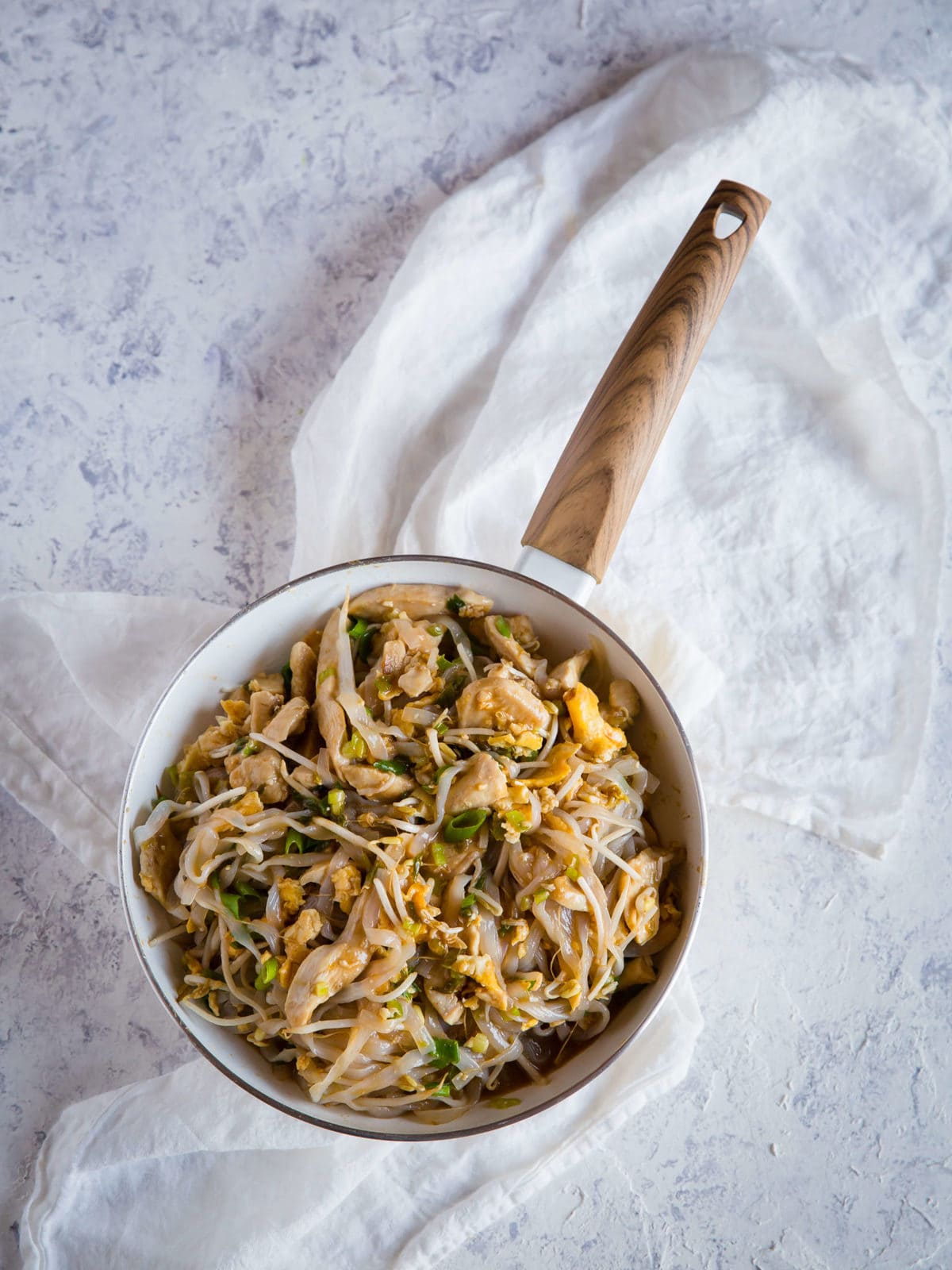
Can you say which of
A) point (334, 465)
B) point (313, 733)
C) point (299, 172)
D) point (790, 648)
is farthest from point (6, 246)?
point (790, 648)

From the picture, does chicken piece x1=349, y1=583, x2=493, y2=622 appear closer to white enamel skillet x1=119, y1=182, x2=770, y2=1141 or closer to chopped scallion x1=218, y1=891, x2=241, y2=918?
white enamel skillet x1=119, y1=182, x2=770, y2=1141

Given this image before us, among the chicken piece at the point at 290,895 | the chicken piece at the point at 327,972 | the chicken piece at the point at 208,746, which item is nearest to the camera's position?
the chicken piece at the point at 327,972

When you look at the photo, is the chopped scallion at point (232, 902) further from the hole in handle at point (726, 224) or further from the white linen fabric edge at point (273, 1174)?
the hole in handle at point (726, 224)

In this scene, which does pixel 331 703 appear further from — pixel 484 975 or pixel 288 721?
pixel 484 975

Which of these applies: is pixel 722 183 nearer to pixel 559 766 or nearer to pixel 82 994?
pixel 559 766

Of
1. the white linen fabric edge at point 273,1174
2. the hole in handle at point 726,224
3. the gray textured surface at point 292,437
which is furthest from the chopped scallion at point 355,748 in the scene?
the hole in handle at point 726,224
